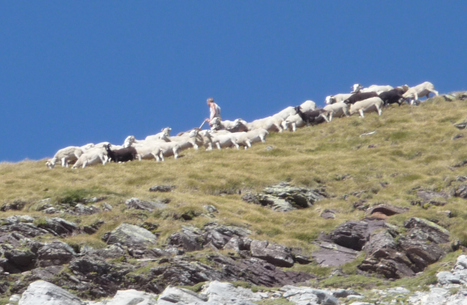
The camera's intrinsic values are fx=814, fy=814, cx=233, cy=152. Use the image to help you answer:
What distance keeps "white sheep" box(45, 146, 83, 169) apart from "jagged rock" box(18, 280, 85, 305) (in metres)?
20.4

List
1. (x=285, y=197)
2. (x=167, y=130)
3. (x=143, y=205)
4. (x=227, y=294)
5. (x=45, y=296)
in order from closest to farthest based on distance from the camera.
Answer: (x=45, y=296), (x=227, y=294), (x=143, y=205), (x=285, y=197), (x=167, y=130)

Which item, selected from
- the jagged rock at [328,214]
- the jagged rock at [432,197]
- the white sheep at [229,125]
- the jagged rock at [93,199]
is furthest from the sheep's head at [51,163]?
the jagged rock at [432,197]

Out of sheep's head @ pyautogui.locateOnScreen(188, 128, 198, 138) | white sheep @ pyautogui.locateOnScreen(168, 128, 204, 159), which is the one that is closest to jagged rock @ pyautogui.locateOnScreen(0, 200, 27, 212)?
white sheep @ pyautogui.locateOnScreen(168, 128, 204, 159)

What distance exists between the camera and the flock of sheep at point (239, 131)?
4106 cm

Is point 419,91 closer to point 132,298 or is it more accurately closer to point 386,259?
point 386,259

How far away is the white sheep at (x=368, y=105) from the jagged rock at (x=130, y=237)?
2402cm

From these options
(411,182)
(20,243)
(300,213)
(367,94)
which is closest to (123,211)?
(20,243)

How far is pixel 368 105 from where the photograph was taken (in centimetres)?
4781

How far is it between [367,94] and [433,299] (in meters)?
30.6

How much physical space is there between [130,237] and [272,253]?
14.9 feet

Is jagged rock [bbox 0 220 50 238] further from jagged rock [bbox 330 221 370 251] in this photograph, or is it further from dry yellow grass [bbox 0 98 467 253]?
jagged rock [bbox 330 221 370 251]

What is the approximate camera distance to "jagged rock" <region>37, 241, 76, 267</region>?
933 inches

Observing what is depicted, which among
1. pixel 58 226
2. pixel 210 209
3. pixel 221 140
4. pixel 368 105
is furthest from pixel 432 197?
pixel 368 105

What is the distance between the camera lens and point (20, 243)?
24797 mm
